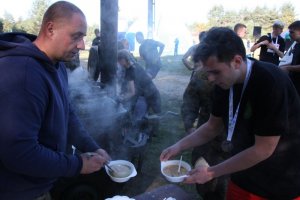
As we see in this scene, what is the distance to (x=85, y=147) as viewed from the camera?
2.17 m

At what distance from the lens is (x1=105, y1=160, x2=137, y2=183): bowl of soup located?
217 centimetres

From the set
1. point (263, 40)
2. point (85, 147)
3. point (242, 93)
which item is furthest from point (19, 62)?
point (263, 40)

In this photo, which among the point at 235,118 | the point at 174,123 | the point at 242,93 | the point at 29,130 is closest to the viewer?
the point at 29,130

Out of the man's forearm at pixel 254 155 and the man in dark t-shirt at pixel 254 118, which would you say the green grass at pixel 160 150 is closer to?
the man in dark t-shirt at pixel 254 118

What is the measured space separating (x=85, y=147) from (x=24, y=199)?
63 centimetres

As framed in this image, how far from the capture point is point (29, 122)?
4.53 ft

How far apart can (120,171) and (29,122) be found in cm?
106

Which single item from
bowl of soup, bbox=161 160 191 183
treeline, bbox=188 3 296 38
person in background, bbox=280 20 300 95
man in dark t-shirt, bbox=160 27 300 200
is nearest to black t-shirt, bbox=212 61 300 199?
man in dark t-shirt, bbox=160 27 300 200

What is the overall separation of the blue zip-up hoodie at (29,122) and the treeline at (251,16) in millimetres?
33472

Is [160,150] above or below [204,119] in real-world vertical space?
below

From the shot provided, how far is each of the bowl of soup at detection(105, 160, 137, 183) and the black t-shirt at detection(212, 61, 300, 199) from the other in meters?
0.83

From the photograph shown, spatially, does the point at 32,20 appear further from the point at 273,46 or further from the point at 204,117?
the point at 204,117

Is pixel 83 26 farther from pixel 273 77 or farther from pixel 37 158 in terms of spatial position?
pixel 273 77

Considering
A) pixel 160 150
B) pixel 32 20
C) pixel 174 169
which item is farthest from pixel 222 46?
pixel 32 20
